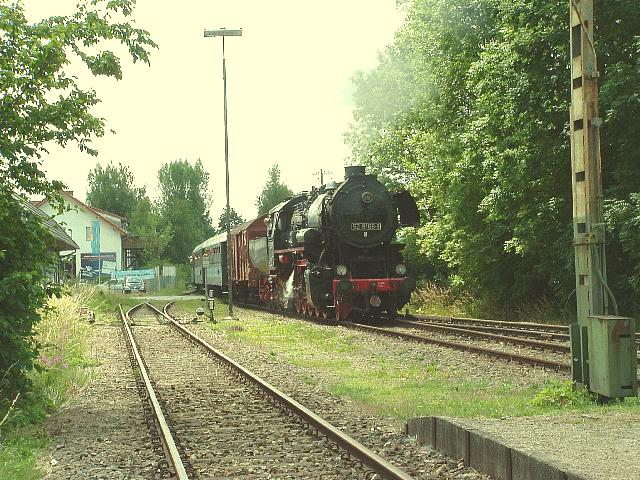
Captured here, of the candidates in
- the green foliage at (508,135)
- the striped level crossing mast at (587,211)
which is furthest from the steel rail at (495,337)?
the striped level crossing mast at (587,211)

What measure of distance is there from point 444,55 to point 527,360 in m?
16.6

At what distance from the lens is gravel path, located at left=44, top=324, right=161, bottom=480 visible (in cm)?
709

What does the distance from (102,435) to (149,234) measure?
8770cm

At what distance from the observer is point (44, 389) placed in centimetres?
1161

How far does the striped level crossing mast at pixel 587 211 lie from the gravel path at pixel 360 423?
2.17 metres

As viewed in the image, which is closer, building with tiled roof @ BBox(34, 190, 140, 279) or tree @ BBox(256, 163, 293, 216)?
building with tiled roof @ BBox(34, 190, 140, 279)

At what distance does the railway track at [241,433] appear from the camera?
6.79 metres

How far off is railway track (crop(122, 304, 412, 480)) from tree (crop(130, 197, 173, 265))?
82.4 meters

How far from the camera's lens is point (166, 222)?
110500 mm

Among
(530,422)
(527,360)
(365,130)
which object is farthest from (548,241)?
(365,130)

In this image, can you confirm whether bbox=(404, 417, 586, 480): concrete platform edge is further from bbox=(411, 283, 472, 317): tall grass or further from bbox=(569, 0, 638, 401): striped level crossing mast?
bbox=(411, 283, 472, 317): tall grass

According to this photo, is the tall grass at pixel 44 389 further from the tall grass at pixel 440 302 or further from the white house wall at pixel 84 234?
the white house wall at pixel 84 234

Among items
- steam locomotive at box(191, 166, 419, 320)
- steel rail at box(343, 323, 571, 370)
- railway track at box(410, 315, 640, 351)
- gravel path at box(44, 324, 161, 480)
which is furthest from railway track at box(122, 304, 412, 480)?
steam locomotive at box(191, 166, 419, 320)

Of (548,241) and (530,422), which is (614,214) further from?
(530,422)
